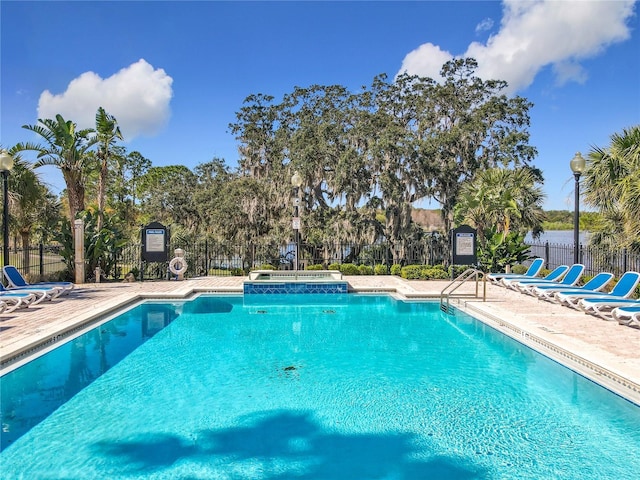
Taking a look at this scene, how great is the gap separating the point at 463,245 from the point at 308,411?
11.3 m

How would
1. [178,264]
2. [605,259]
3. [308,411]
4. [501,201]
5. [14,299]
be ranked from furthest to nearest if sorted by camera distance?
[501,201]
[178,264]
[605,259]
[14,299]
[308,411]

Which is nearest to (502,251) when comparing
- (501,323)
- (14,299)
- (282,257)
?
(501,323)

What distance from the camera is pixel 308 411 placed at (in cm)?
505

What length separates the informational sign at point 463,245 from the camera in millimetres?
15094

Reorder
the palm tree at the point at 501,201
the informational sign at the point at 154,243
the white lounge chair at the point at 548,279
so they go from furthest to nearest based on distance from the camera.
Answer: the palm tree at the point at 501,201 < the informational sign at the point at 154,243 < the white lounge chair at the point at 548,279

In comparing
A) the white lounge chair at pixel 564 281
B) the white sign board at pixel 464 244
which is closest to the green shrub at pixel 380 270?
the white sign board at pixel 464 244

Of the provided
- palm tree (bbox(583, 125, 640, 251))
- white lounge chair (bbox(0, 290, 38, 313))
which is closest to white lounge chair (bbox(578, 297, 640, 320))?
palm tree (bbox(583, 125, 640, 251))

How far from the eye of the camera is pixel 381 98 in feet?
75.3

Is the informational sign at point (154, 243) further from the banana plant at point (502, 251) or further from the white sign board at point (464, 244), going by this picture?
the banana plant at point (502, 251)

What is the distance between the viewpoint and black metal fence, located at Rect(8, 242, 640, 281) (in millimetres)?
14234

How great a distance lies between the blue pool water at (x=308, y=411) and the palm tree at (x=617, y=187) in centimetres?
515

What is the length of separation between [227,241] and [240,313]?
12161mm

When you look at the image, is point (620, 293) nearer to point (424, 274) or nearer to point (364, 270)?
point (424, 274)

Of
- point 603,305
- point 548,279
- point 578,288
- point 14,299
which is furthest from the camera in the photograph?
point 548,279
